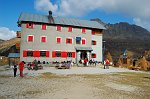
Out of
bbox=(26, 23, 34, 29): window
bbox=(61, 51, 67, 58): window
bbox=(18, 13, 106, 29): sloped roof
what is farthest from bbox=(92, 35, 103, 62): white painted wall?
bbox=(26, 23, 34, 29): window

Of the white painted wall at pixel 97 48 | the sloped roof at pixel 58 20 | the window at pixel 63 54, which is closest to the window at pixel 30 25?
the sloped roof at pixel 58 20

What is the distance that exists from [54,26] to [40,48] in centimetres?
559

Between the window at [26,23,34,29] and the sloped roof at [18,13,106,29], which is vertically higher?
the sloped roof at [18,13,106,29]

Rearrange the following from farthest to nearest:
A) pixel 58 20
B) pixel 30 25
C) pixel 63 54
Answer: pixel 58 20 < pixel 63 54 < pixel 30 25

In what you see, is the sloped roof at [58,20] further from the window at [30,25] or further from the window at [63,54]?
the window at [63,54]

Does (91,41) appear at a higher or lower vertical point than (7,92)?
higher

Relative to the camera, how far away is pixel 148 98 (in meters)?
16.0

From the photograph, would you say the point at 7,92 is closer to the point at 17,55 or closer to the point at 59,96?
the point at 59,96

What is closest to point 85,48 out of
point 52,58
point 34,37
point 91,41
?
point 91,41

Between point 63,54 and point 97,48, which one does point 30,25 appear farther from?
point 97,48

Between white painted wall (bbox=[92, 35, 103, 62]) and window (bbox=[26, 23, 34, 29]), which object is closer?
window (bbox=[26, 23, 34, 29])

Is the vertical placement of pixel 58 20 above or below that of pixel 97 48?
above

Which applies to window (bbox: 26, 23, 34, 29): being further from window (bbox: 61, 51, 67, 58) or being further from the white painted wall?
the white painted wall

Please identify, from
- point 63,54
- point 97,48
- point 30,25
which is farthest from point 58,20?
point 97,48
